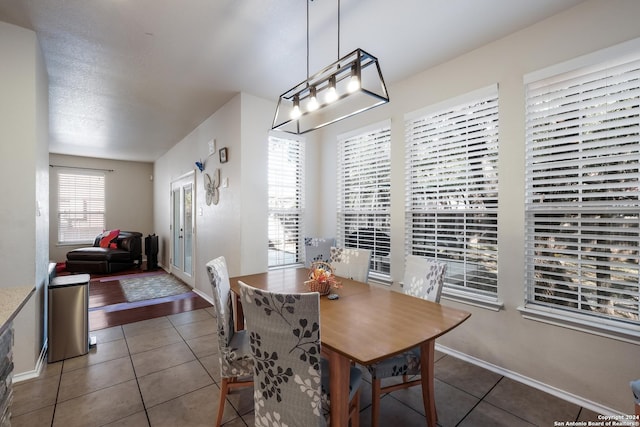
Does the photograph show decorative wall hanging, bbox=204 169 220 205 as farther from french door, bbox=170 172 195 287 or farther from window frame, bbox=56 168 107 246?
window frame, bbox=56 168 107 246

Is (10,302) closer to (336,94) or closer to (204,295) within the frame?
(336,94)

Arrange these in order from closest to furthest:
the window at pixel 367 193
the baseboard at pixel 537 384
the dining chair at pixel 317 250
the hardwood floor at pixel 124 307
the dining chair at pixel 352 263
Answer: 1. the baseboard at pixel 537 384
2. the dining chair at pixel 352 263
3. the window at pixel 367 193
4. the dining chair at pixel 317 250
5. the hardwood floor at pixel 124 307

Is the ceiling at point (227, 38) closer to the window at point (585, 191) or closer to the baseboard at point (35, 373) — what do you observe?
the window at point (585, 191)

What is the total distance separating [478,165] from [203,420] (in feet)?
9.31

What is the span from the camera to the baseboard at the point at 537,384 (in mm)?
1931

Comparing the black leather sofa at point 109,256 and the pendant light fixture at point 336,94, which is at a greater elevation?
the pendant light fixture at point 336,94

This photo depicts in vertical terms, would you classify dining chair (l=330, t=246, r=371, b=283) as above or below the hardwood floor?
above

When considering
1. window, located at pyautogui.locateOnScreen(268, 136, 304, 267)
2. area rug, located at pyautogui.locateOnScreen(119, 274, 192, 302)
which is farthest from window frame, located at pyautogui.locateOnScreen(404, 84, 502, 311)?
area rug, located at pyautogui.locateOnScreen(119, 274, 192, 302)

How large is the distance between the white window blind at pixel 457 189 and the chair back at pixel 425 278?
2.37 ft

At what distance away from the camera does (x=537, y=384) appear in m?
2.19

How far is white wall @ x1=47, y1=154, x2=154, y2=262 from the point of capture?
7.00 metres

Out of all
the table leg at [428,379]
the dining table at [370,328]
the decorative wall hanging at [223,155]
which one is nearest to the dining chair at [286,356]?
the dining table at [370,328]

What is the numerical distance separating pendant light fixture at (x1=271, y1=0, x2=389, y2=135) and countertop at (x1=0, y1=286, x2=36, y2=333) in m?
1.73

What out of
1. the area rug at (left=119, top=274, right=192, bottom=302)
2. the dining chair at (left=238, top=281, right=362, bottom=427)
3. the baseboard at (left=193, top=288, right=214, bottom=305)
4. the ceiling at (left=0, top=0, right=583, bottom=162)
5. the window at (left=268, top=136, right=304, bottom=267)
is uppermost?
the ceiling at (left=0, top=0, right=583, bottom=162)
